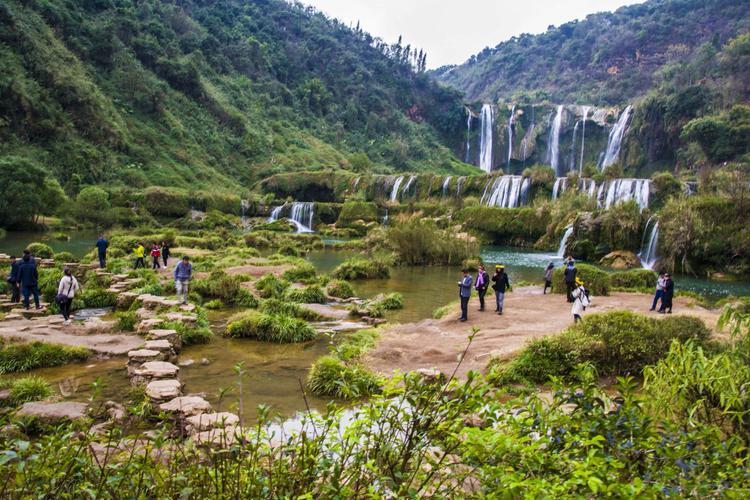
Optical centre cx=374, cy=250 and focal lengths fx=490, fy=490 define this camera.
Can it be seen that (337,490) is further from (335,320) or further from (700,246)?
(700,246)

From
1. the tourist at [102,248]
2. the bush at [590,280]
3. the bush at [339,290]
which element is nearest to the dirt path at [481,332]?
the bush at [590,280]

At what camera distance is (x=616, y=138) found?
69.0 m

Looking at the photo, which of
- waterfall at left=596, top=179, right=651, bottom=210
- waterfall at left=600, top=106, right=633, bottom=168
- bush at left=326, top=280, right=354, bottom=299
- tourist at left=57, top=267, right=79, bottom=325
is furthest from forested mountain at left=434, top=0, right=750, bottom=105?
tourist at left=57, top=267, right=79, bottom=325

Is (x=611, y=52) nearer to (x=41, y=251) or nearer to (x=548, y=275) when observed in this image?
(x=548, y=275)

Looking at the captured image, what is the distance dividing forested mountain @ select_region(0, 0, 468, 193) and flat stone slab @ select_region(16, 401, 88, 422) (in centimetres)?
3859

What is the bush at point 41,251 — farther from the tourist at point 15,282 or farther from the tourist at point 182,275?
the tourist at point 182,275

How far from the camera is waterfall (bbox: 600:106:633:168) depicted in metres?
67.1

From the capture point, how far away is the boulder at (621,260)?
3009cm

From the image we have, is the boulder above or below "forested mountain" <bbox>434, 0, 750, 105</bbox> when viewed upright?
below

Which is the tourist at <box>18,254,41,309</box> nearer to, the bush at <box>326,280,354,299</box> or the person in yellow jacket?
the person in yellow jacket

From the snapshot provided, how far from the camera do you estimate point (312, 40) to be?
4279 inches

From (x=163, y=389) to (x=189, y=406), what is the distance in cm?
91

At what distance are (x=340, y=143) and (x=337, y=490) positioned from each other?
90.8 meters

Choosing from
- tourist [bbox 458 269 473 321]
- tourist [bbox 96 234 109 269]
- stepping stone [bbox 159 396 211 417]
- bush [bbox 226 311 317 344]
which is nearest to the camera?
stepping stone [bbox 159 396 211 417]
